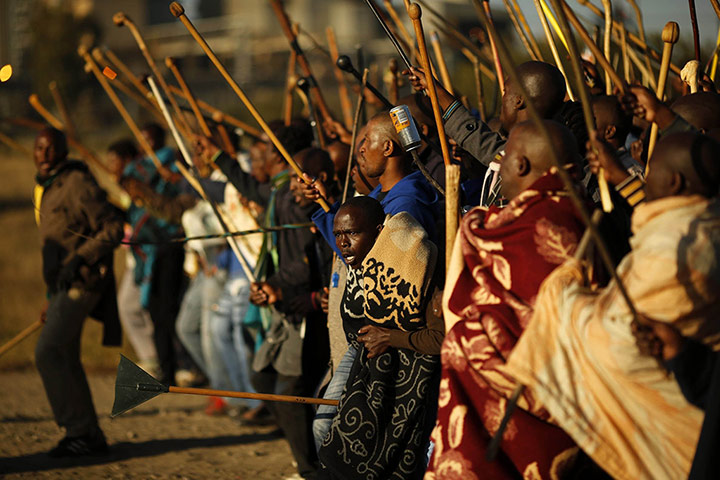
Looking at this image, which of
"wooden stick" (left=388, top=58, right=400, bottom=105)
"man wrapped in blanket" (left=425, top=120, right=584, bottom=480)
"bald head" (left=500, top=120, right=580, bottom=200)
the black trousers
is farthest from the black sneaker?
"bald head" (left=500, top=120, right=580, bottom=200)

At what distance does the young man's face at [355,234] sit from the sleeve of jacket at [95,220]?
237 centimetres

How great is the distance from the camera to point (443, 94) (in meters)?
3.85

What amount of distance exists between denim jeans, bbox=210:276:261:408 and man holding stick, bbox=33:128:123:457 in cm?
110

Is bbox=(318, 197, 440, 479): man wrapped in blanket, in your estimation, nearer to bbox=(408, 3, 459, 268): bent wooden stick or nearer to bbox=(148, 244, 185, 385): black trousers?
bbox=(408, 3, 459, 268): bent wooden stick

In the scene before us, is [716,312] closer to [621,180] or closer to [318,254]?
[621,180]

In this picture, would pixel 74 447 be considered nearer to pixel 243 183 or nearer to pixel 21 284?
pixel 243 183

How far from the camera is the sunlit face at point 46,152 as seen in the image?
5758mm

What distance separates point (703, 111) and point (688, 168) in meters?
1.06

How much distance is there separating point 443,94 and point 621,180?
1.12 m

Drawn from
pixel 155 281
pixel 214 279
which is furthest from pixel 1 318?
pixel 214 279

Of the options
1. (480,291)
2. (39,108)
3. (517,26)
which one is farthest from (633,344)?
(39,108)

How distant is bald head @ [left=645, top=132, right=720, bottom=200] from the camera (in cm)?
261

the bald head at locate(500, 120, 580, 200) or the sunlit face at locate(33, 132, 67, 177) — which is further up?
the sunlit face at locate(33, 132, 67, 177)

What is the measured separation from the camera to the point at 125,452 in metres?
5.82
